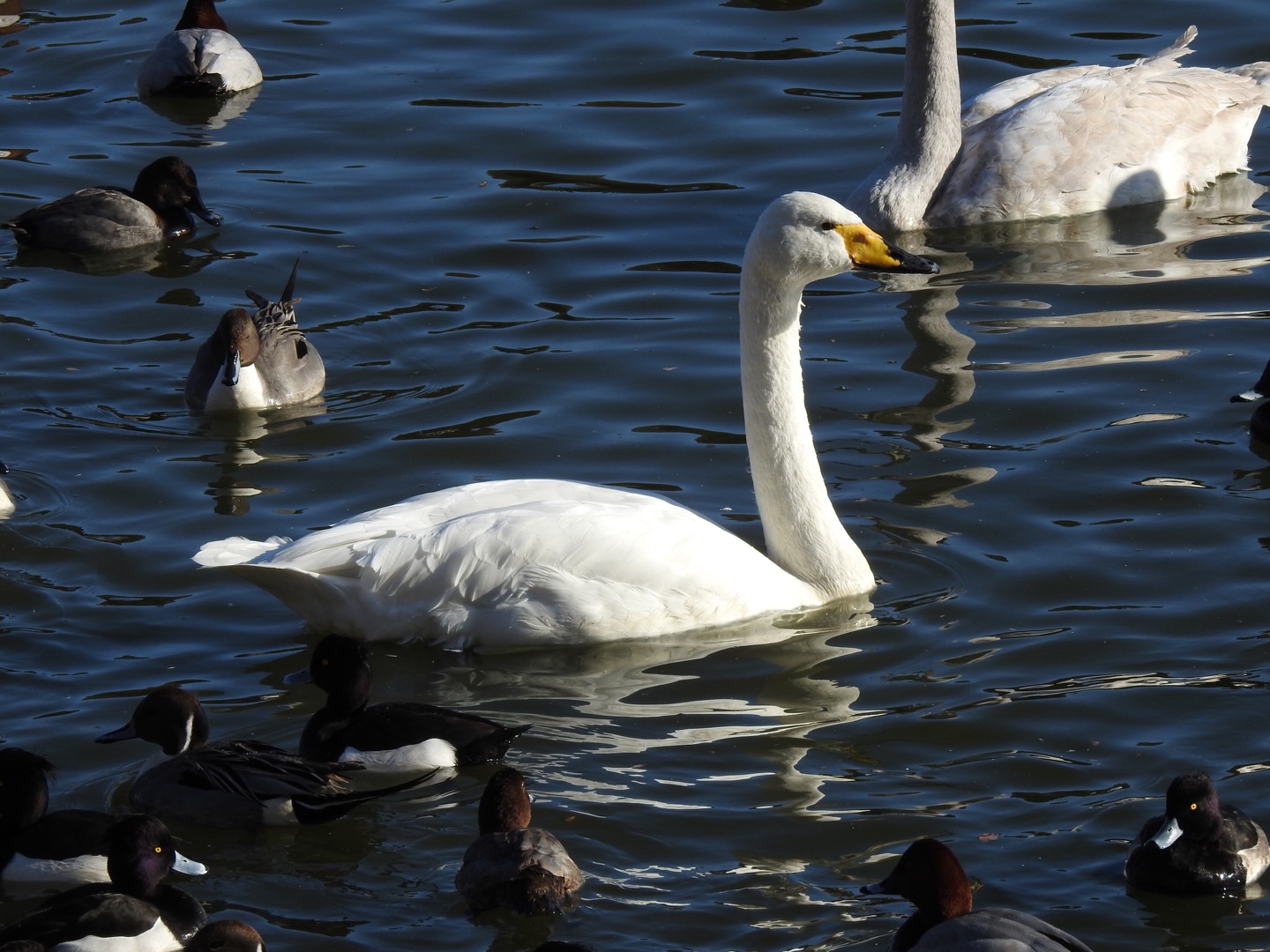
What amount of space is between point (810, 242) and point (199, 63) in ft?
27.0

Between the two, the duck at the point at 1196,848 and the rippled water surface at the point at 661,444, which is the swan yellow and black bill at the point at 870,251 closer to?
the rippled water surface at the point at 661,444

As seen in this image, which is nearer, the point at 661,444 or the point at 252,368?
the point at 661,444

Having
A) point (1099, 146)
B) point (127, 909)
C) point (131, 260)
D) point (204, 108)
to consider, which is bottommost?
point (127, 909)

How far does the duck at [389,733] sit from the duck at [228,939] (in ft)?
4.34

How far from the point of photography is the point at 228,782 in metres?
7.45

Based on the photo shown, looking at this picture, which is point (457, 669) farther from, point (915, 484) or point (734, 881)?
point (915, 484)

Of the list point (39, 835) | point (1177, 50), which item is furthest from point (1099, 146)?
point (39, 835)

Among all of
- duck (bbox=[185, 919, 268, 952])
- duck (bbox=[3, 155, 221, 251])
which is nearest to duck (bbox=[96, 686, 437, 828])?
duck (bbox=[185, 919, 268, 952])

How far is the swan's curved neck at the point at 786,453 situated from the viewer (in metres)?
9.20

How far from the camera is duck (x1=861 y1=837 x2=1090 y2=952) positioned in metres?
6.08

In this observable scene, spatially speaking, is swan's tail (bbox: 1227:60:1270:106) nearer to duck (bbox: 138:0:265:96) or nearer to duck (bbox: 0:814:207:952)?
duck (bbox: 138:0:265:96)

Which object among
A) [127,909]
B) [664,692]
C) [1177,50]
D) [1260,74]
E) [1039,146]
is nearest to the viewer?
[127,909]

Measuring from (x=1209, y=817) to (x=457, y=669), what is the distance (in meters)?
3.08

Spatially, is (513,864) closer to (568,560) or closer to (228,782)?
(228,782)
